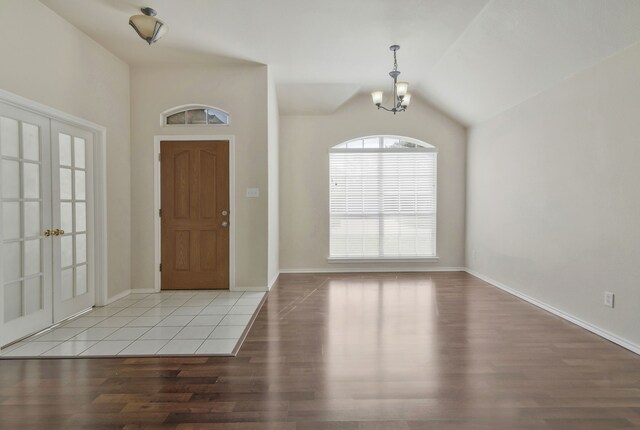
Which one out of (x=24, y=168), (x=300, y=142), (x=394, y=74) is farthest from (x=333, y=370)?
(x=300, y=142)

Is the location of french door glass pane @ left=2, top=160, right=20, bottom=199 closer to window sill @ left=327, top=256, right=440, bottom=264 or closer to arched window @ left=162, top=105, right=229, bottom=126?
arched window @ left=162, top=105, right=229, bottom=126

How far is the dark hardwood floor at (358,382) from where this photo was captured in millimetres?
1907

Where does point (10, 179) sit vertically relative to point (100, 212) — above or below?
above

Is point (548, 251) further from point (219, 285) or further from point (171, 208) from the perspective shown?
point (171, 208)

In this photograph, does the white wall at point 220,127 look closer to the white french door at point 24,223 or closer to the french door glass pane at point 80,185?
the french door glass pane at point 80,185

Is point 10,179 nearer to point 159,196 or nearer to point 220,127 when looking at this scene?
point 159,196

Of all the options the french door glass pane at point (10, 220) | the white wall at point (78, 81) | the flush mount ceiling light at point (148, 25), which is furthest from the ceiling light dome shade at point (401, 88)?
the french door glass pane at point (10, 220)

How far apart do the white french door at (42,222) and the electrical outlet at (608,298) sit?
5228 millimetres

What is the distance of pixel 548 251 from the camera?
3881 millimetres

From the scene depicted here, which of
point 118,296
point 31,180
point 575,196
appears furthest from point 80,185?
point 575,196

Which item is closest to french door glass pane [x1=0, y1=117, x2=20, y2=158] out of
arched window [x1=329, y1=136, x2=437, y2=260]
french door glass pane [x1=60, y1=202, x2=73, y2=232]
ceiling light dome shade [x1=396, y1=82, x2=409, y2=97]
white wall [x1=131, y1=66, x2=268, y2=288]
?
french door glass pane [x1=60, y1=202, x2=73, y2=232]

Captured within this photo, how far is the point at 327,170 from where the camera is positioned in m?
5.92

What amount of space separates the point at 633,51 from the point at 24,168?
5351mm

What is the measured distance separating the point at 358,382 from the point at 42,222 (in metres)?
3.26
